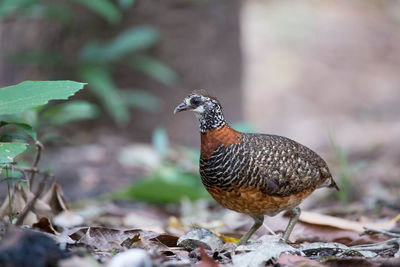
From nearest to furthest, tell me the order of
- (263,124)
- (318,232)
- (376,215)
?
(318,232)
(376,215)
(263,124)

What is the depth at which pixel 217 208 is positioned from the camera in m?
6.95

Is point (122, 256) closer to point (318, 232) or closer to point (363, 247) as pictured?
point (363, 247)

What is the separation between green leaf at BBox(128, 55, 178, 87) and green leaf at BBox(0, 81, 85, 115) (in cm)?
516

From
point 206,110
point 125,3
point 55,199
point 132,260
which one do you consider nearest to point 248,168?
point 206,110

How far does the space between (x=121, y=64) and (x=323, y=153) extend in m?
4.43

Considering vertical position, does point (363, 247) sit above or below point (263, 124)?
→ below

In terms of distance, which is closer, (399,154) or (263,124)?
(399,154)

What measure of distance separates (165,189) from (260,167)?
251cm

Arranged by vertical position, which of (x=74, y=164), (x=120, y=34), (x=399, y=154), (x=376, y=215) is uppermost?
(x=120, y=34)

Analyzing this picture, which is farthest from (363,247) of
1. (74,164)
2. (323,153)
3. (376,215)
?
(323,153)

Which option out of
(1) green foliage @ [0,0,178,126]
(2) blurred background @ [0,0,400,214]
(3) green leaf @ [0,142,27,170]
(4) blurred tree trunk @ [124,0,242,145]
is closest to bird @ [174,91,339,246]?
(3) green leaf @ [0,142,27,170]

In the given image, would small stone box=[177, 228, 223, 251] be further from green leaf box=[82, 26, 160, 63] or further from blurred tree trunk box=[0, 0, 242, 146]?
blurred tree trunk box=[0, 0, 242, 146]

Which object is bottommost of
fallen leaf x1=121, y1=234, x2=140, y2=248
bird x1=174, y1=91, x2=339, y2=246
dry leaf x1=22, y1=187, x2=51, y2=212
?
fallen leaf x1=121, y1=234, x2=140, y2=248

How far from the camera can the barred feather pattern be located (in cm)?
407
